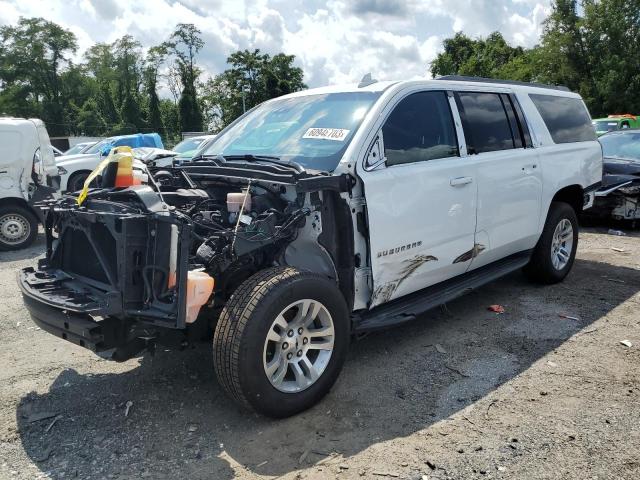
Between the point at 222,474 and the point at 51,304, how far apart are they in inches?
53.4

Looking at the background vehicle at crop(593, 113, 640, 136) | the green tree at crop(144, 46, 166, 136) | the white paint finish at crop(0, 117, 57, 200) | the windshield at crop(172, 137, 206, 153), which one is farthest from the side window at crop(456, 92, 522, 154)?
the green tree at crop(144, 46, 166, 136)

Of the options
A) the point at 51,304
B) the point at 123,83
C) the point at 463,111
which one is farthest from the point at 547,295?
the point at 123,83

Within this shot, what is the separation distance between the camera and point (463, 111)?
4.36 meters

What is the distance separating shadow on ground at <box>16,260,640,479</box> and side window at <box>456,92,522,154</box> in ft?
5.08

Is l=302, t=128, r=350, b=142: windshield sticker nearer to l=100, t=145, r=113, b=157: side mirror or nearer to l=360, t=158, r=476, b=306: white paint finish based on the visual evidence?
l=360, t=158, r=476, b=306: white paint finish

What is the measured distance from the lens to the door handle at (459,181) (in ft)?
13.3

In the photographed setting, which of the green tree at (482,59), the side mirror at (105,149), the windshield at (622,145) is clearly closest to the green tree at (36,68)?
the green tree at (482,59)

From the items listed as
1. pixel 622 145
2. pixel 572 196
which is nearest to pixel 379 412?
pixel 572 196

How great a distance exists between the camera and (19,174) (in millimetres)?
9109

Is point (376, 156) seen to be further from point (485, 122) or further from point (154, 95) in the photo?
point (154, 95)

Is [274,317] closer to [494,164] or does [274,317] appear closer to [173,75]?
[494,164]

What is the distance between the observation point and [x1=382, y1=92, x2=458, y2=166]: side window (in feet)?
12.4

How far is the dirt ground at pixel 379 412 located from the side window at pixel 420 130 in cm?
150

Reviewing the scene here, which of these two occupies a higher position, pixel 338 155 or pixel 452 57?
pixel 452 57
